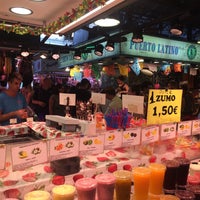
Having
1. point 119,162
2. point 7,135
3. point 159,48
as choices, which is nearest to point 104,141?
point 119,162

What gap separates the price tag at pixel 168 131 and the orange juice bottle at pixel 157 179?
0.66m

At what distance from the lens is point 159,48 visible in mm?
9117

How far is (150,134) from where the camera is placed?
2307 millimetres

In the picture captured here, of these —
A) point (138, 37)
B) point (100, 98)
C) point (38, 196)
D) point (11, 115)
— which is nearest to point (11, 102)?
point (11, 115)

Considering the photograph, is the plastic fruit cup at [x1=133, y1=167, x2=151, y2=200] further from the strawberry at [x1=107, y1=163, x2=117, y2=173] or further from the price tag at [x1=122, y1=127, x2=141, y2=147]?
the price tag at [x1=122, y1=127, x2=141, y2=147]

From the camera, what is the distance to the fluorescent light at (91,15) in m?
2.55

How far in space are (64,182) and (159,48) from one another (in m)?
8.07

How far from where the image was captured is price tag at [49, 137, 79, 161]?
175 cm

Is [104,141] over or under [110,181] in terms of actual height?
over

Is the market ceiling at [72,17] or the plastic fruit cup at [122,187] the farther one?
the market ceiling at [72,17]

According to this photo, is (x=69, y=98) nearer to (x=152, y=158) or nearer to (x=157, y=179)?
(x=152, y=158)

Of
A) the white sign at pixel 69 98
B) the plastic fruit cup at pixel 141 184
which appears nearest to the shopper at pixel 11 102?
the white sign at pixel 69 98

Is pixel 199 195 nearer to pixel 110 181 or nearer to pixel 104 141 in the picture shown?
pixel 110 181

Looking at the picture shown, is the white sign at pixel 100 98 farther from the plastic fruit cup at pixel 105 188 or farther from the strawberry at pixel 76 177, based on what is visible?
the plastic fruit cup at pixel 105 188
